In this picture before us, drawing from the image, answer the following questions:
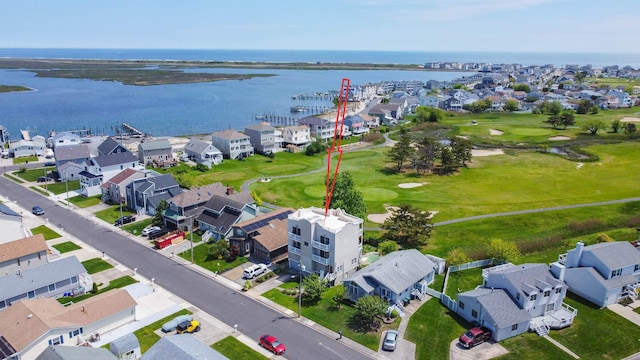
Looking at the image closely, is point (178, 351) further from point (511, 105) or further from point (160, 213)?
point (511, 105)

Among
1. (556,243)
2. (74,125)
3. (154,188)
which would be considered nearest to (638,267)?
(556,243)

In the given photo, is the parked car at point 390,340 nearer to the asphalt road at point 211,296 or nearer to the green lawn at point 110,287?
the asphalt road at point 211,296

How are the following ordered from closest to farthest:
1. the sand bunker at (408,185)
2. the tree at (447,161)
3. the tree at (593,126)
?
the sand bunker at (408,185)
the tree at (447,161)
the tree at (593,126)

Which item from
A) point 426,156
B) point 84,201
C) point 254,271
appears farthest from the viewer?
point 426,156

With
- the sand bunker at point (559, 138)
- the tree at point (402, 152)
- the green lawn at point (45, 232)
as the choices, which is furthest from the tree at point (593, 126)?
the green lawn at point (45, 232)

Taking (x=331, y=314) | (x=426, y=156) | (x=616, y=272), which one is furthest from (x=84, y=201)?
(x=616, y=272)

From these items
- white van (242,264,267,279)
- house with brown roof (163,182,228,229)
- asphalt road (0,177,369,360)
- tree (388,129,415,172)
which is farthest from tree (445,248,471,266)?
tree (388,129,415,172)
